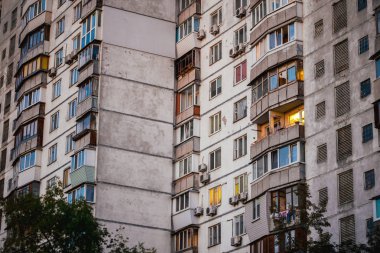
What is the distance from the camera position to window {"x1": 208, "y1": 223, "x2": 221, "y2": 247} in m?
69.1

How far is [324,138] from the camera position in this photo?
5947 cm

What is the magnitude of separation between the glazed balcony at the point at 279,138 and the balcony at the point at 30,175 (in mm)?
23261

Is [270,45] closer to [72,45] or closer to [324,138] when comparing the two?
[324,138]

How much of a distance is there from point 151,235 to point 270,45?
16676 millimetres

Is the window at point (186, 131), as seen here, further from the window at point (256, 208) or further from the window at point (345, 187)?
the window at point (345, 187)

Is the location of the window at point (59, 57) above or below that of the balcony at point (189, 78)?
above

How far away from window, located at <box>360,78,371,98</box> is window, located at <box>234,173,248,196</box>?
12.4m

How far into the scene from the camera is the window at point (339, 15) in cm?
6003

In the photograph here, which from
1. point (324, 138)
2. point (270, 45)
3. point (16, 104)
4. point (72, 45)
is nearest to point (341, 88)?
point (324, 138)

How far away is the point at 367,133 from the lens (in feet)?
185

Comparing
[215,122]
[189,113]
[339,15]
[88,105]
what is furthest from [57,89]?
[339,15]

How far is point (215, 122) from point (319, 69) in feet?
42.4

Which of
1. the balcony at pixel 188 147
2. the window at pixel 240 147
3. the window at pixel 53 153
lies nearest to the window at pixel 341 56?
the window at pixel 240 147

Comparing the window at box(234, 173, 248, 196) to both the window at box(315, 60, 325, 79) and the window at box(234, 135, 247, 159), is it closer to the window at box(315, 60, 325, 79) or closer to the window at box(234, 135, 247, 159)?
the window at box(234, 135, 247, 159)
